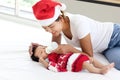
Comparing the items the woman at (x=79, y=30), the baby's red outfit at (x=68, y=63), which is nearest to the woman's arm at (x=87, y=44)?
the woman at (x=79, y=30)

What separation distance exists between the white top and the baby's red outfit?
0.52ft

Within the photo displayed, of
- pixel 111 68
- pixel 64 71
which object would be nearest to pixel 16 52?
pixel 64 71

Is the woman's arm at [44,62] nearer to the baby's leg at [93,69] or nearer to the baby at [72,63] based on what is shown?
the baby at [72,63]

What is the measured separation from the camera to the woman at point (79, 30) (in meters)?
1.58

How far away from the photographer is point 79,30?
5.46ft

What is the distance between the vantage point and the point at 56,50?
1.69 meters

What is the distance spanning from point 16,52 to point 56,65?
15.9 inches

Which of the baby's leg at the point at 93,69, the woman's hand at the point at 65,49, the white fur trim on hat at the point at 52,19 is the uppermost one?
the white fur trim on hat at the point at 52,19

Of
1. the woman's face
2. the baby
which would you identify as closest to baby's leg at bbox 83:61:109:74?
the baby

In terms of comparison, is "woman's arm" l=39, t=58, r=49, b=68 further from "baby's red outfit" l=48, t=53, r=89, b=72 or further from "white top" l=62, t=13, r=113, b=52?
"white top" l=62, t=13, r=113, b=52

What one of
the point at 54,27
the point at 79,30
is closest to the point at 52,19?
the point at 54,27

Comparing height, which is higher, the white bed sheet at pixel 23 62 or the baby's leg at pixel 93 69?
the baby's leg at pixel 93 69

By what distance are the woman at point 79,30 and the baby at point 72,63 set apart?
65 millimetres

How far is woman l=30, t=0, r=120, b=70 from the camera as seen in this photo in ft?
5.19
